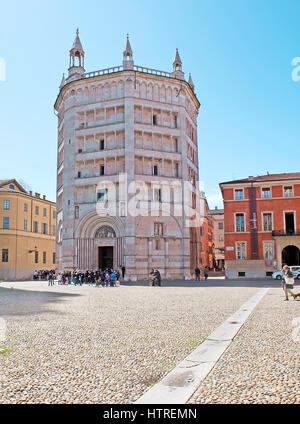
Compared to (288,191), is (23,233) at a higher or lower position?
lower

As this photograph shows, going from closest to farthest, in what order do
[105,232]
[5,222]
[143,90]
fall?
1. [105,232]
2. [143,90]
3. [5,222]

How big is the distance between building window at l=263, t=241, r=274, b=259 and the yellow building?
121 ft

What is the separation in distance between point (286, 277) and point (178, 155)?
33.6 metres

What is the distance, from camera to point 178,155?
49562mm

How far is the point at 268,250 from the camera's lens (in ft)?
157

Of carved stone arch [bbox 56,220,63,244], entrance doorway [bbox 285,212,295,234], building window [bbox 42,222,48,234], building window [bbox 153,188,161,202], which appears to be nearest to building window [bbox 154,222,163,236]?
building window [bbox 153,188,161,202]

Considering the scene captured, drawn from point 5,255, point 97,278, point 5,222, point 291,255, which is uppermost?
point 5,222

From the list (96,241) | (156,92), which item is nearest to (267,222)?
(96,241)

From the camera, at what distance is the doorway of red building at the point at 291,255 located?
5119 cm

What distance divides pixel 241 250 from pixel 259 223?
4.07 m

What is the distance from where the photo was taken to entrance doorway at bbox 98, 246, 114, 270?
4791 cm

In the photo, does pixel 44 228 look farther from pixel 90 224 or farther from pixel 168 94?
pixel 168 94

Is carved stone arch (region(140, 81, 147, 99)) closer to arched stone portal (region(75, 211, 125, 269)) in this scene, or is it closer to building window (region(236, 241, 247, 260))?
arched stone portal (region(75, 211, 125, 269))
